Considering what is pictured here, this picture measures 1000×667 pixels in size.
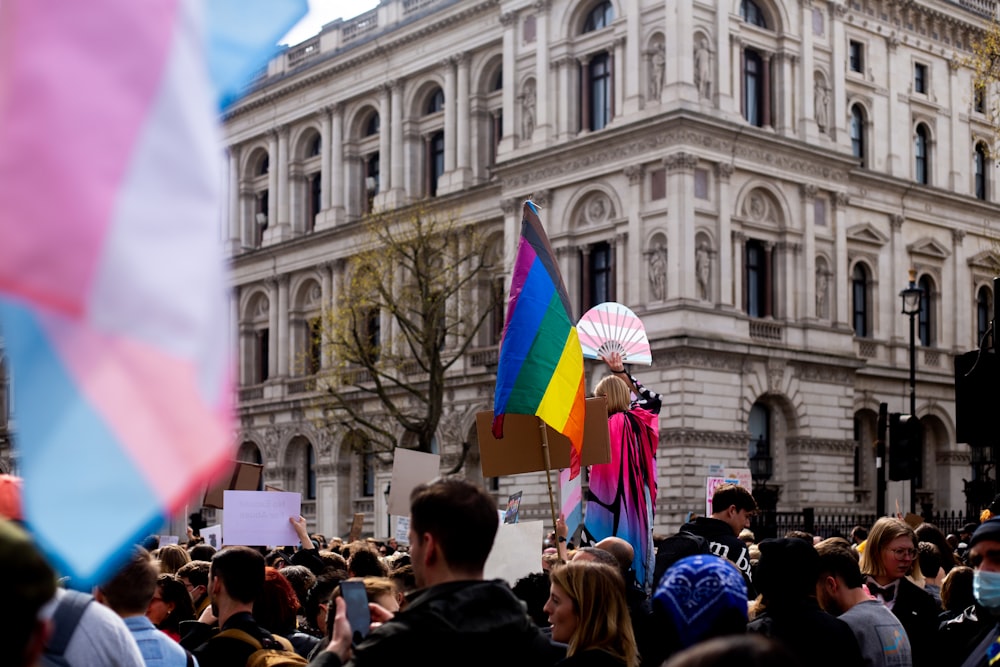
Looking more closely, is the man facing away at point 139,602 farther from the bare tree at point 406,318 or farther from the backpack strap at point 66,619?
the bare tree at point 406,318

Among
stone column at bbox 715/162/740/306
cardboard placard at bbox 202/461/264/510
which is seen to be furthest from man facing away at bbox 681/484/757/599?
stone column at bbox 715/162/740/306

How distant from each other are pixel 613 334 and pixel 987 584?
622cm

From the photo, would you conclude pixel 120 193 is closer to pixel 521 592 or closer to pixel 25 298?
pixel 25 298

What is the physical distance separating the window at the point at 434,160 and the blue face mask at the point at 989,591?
1689 inches

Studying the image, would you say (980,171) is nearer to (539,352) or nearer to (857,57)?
(857,57)

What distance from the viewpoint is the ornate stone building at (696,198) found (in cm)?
3744

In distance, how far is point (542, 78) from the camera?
41031 mm

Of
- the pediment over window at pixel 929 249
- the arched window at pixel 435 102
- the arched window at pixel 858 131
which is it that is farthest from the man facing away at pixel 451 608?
the arched window at pixel 435 102

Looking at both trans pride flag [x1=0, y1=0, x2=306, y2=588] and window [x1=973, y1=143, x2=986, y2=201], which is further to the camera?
window [x1=973, y1=143, x2=986, y2=201]

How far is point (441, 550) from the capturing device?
4188 mm

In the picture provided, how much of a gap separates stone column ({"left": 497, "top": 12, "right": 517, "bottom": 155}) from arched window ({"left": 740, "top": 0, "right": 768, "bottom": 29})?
6.90 meters

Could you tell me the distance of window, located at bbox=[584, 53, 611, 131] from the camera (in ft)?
131

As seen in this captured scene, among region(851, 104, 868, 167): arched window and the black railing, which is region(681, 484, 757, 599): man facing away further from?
region(851, 104, 868, 167): arched window

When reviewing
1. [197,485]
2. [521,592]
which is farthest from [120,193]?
[521,592]
